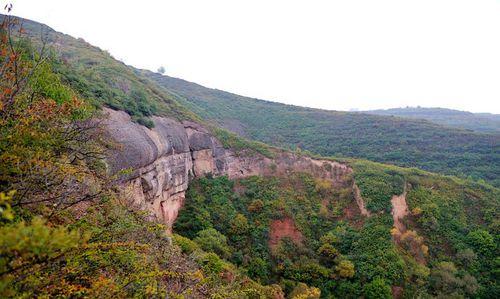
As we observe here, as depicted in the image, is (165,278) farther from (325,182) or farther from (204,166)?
(325,182)

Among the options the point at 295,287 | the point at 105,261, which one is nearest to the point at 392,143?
the point at 295,287

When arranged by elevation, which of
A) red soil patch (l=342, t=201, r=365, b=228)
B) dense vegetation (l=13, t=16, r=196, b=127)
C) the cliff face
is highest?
dense vegetation (l=13, t=16, r=196, b=127)

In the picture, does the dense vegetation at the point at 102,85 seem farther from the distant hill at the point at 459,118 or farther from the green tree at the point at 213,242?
the distant hill at the point at 459,118

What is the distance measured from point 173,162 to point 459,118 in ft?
351

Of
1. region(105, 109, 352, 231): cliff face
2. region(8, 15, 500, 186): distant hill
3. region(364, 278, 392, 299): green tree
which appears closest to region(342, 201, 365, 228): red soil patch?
region(105, 109, 352, 231): cliff face

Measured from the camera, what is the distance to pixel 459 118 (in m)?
102

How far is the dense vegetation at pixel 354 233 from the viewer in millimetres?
23938

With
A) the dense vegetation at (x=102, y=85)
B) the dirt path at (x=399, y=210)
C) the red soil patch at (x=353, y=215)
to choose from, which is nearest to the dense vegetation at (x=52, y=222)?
the dense vegetation at (x=102, y=85)

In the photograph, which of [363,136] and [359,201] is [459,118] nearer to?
[363,136]

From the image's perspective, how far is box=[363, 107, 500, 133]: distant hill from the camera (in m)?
84.4

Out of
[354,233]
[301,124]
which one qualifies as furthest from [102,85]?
[301,124]

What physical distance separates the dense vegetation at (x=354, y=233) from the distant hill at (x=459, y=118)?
5871 cm

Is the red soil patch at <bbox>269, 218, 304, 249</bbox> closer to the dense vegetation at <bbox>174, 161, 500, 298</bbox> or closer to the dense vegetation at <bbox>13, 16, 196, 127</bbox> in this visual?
the dense vegetation at <bbox>174, 161, 500, 298</bbox>

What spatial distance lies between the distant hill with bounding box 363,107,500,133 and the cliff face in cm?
6175
